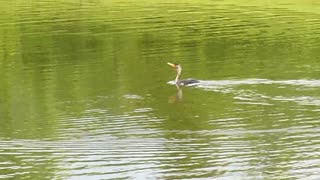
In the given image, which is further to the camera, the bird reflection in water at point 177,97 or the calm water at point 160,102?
the bird reflection in water at point 177,97

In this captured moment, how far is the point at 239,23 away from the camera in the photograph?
5125cm

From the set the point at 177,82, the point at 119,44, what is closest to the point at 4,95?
the point at 177,82

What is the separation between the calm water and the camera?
703 inches

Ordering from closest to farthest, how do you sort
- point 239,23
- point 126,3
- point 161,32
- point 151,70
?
point 151,70 < point 161,32 < point 239,23 < point 126,3

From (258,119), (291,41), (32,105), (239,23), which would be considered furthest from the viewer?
(239,23)

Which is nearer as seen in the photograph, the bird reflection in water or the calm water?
the calm water

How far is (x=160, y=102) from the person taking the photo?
25547mm

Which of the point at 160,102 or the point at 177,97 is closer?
the point at 160,102

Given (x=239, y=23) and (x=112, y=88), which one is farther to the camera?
(x=239, y=23)

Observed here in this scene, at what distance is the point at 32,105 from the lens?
998 inches

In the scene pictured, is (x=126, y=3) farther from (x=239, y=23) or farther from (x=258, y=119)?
(x=258, y=119)

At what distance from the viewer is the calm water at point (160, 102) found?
703 inches

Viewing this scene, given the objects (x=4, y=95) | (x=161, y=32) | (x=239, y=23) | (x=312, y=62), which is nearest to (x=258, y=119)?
(x=4, y=95)

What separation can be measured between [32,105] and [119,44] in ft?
59.1
